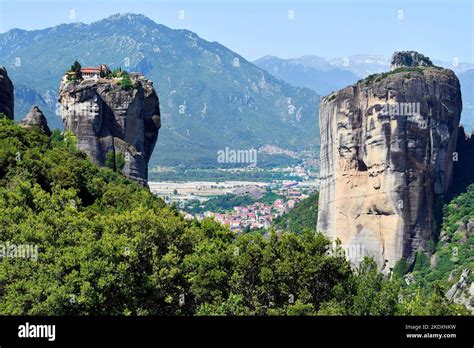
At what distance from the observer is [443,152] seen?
59.8m

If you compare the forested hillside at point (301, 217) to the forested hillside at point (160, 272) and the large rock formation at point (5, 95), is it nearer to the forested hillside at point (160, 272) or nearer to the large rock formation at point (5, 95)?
the large rock formation at point (5, 95)

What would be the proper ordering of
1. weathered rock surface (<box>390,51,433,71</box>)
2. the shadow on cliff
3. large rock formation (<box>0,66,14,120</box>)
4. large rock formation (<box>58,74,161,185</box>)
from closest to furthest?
large rock formation (<box>0,66,14,120</box>) → large rock formation (<box>58,74,161,185</box>) → the shadow on cliff → weathered rock surface (<box>390,51,433,71</box>)

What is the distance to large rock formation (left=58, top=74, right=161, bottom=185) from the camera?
140ft

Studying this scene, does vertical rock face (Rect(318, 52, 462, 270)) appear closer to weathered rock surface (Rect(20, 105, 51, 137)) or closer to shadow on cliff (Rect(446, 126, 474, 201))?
shadow on cliff (Rect(446, 126, 474, 201))

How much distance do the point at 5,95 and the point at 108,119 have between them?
5918 millimetres

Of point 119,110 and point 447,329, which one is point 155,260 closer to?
point 447,329

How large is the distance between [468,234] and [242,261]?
39.3m

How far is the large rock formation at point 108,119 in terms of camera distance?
42.8 metres

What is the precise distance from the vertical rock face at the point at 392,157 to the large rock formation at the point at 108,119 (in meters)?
20.3

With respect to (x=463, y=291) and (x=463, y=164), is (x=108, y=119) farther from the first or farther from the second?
(x=463, y=164)

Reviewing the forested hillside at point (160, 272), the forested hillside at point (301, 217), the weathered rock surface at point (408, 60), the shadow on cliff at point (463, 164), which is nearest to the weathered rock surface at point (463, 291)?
the forested hillside at point (160, 272)

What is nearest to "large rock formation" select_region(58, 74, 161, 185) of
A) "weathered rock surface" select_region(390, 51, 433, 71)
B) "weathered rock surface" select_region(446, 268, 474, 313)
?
"weathered rock surface" select_region(446, 268, 474, 313)

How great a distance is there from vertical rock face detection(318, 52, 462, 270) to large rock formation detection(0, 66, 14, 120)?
A: 27.3m

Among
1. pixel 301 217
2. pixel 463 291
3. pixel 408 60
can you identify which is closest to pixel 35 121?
pixel 463 291
